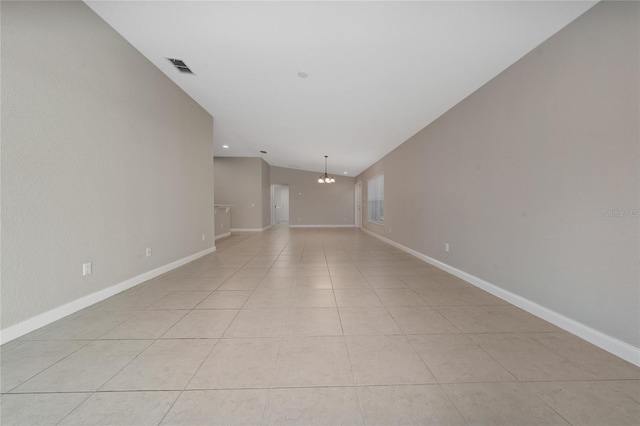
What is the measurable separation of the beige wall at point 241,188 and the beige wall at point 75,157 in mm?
5871

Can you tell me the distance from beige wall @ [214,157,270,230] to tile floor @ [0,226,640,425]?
22.8 ft

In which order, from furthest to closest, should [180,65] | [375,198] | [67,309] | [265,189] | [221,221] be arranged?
[265,189] → [375,198] → [221,221] → [180,65] → [67,309]

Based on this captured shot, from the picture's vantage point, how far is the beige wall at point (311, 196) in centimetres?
1147

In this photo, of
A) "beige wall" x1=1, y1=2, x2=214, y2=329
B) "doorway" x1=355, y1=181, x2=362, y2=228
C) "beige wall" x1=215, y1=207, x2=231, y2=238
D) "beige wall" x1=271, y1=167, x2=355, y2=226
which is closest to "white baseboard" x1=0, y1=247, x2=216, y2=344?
"beige wall" x1=1, y1=2, x2=214, y2=329

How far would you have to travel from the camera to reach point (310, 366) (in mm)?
1465

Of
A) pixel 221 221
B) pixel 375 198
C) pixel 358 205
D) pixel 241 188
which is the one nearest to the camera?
pixel 221 221

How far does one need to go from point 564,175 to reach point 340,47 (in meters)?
2.44

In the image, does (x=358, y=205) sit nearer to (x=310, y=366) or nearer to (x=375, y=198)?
(x=375, y=198)

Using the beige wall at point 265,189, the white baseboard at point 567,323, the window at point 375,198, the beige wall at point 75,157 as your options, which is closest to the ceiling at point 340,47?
the beige wall at point 75,157

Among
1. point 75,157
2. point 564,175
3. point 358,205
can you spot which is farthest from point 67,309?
point 358,205

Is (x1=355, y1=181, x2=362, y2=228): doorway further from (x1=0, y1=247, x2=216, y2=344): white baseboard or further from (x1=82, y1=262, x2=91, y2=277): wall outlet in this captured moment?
(x1=82, y1=262, x2=91, y2=277): wall outlet

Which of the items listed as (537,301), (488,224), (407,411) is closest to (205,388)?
(407,411)

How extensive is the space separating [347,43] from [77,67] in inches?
104

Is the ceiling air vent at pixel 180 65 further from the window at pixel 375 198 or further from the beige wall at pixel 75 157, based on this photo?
the window at pixel 375 198
